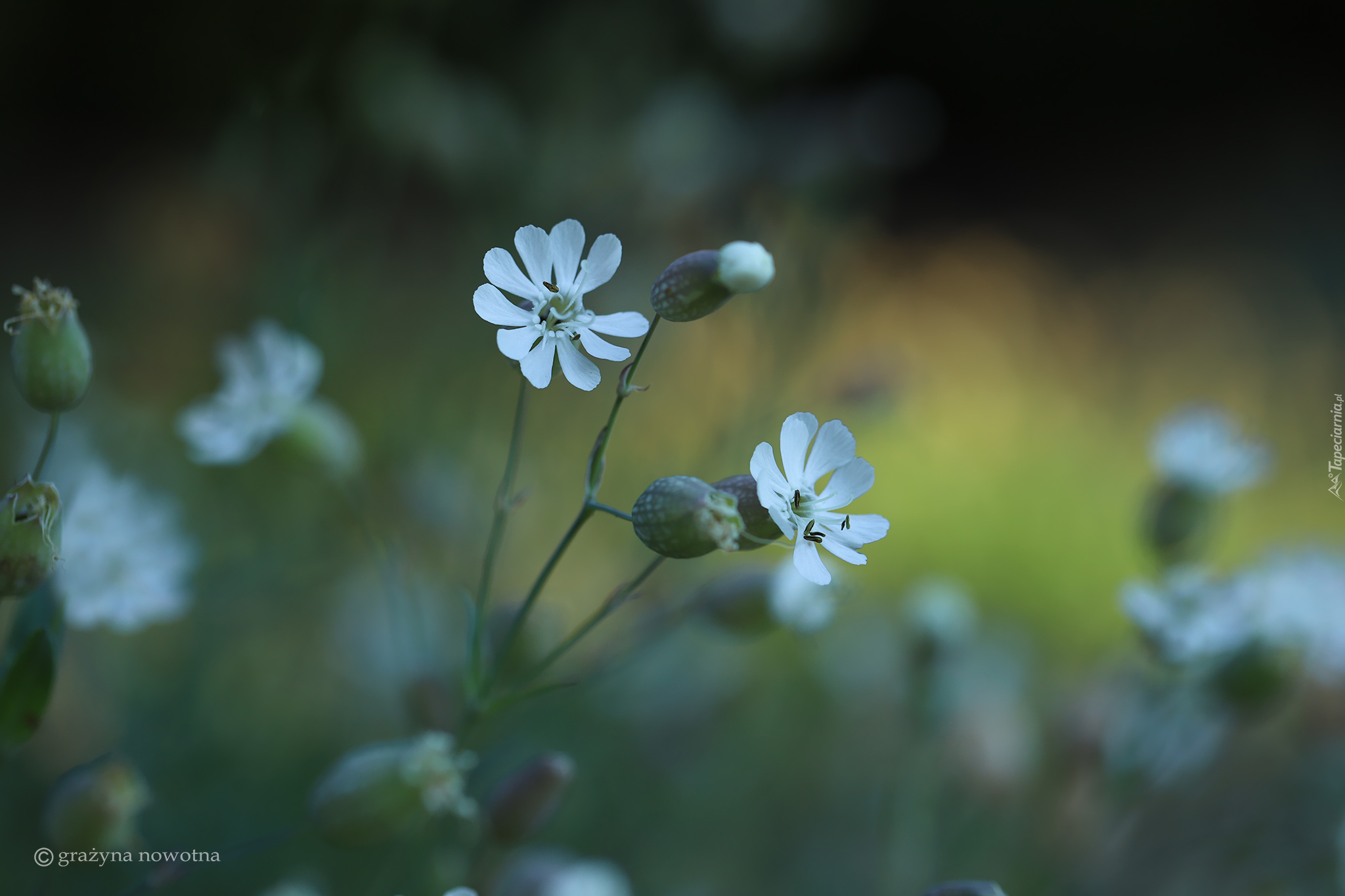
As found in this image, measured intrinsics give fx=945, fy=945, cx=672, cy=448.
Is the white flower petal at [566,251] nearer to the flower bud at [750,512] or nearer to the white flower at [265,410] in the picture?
the flower bud at [750,512]

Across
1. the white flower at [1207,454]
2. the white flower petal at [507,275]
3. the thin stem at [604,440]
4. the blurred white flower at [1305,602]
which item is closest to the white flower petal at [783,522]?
the thin stem at [604,440]

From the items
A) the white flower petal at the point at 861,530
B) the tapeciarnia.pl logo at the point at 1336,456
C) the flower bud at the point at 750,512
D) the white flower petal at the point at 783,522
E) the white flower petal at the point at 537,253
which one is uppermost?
the tapeciarnia.pl logo at the point at 1336,456

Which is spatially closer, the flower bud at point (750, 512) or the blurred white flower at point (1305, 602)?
the flower bud at point (750, 512)

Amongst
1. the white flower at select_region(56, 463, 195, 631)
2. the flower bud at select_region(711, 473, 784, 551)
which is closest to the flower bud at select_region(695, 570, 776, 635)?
the flower bud at select_region(711, 473, 784, 551)

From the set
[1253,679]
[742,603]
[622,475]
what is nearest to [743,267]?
[742,603]

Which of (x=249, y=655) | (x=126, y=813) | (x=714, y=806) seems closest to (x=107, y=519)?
(x=126, y=813)

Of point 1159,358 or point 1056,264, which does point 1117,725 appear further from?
point 1056,264

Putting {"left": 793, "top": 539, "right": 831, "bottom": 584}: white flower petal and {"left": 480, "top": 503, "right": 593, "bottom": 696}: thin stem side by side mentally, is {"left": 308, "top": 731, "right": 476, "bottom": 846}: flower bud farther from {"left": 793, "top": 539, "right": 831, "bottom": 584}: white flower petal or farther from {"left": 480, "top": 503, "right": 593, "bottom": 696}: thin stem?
{"left": 793, "top": 539, "right": 831, "bottom": 584}: white flower petal
